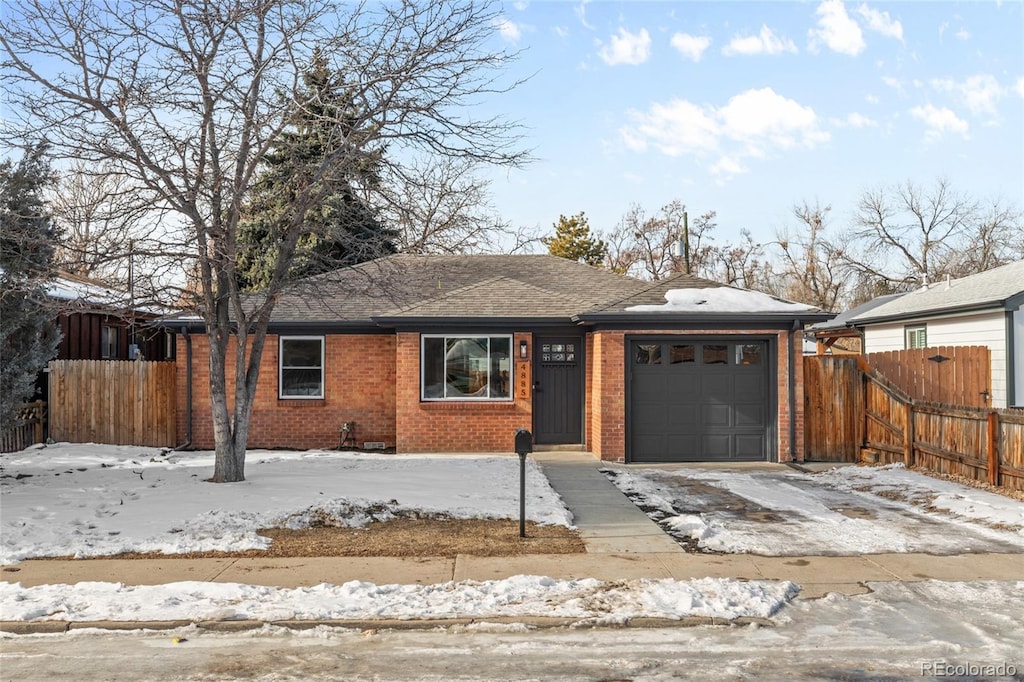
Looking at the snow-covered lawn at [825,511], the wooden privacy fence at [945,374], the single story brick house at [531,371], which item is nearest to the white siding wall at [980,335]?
the wooden privacy fence at [945,374]

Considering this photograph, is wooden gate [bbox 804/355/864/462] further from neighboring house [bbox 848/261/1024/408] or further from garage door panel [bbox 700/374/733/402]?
neighboring house [bbox 848/261/1024/408]

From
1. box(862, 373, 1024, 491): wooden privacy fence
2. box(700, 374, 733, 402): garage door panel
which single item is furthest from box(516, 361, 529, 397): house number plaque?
box(862, 373, 1024, 491): wooden privacy fence

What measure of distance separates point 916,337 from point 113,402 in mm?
19507

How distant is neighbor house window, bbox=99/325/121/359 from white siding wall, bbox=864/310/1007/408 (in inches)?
890

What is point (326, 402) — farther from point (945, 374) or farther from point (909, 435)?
point (945, 374)

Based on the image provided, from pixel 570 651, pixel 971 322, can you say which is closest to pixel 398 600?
pixel 570 651

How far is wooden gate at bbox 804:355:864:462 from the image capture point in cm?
1491

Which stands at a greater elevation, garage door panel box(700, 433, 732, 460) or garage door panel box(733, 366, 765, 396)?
garage door panel box(733, 366, 765, 396)

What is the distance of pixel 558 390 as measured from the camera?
631 inches

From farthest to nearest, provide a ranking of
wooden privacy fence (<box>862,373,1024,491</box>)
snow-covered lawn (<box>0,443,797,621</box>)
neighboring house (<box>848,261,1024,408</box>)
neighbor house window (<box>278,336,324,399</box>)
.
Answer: neighbor house window (<box>278,336,324,399</box>) < neighboring house (<box>848,261,1024,408</box>) < wooden privacy fence (<box>862,373,1024,491</box>) < snow-covered lawn (<box>0,443,797,621</box>)

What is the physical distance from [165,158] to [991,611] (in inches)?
414

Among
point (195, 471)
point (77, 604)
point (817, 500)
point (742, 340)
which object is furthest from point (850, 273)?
point (77, 604)

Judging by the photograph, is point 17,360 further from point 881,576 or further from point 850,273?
point 850,273

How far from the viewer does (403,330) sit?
51.2ft
